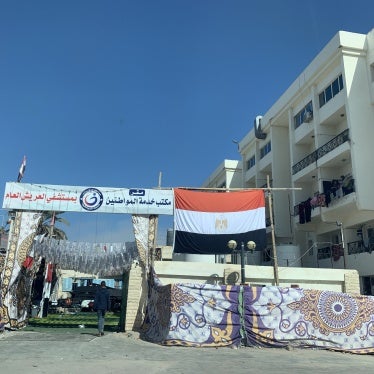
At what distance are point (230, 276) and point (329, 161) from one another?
37.9ft

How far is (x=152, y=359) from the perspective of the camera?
9.45 metres

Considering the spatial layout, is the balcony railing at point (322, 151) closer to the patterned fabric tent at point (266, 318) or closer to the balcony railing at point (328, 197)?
the balcony railing at point (328, 197)

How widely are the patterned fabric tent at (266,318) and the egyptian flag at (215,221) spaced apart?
14.0 ft

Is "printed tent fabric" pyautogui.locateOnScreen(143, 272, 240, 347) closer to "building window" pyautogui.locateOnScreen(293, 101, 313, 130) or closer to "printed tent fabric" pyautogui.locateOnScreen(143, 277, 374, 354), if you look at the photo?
"printed tent fabric" pyautogui.locateOnScreen(143, 277, 374, 354)

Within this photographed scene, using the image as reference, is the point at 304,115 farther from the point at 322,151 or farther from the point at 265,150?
the point at 265,150

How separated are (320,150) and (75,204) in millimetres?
15938

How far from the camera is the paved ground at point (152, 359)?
8195mm

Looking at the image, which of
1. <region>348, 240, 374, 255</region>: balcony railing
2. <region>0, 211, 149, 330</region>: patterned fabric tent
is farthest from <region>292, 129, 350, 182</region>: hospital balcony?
<region>0, 211, 149, 330</region>: patterned fabric tent

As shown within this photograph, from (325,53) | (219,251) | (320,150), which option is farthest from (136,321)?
(325,53)

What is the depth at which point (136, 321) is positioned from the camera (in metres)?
16.2

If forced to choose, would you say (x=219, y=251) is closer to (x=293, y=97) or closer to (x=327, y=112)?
(x=327, y=112)

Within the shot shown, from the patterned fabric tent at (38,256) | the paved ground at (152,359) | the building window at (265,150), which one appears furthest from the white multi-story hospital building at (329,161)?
the paved ground at (152,359)

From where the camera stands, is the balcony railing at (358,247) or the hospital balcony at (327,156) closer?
the balcony railing at (358,247)

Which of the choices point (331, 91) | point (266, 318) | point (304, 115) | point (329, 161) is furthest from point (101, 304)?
point (304, 115)
